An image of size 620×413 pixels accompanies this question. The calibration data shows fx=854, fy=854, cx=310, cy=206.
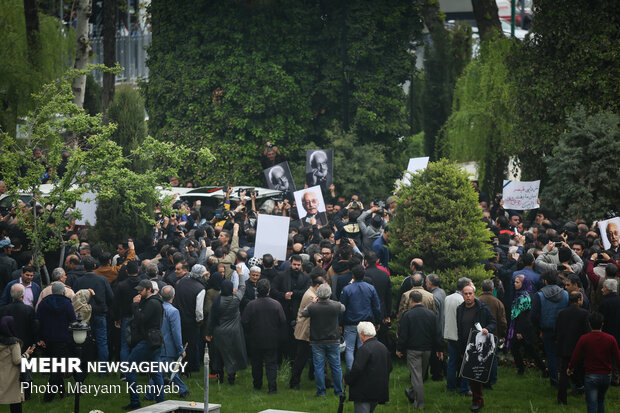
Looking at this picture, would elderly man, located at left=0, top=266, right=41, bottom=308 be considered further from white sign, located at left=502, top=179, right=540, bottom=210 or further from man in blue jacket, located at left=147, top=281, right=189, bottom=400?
white sign, located at left=502, top=179, right=540, bottom=210

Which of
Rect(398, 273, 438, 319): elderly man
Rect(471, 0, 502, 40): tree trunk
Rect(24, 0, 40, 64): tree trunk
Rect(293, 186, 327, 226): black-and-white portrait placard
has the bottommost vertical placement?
Rect(398, 273, 438, 319): elderly man

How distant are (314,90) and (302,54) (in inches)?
51.5

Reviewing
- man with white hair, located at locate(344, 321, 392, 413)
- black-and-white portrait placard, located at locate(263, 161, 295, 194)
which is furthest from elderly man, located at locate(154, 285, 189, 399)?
black-and-white portrait placard, located at locate(263, 161, 295, 194)

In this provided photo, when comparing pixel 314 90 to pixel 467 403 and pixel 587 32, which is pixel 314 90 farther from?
pixel 467 403

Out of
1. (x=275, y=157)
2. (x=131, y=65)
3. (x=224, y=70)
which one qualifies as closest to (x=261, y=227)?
(x=275, y=157)

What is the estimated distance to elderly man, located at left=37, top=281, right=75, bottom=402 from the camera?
12.0 metres

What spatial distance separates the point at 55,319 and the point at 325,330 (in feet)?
12.6

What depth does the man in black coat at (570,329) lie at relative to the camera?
37.9ft

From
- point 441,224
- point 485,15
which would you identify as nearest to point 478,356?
point 441,224

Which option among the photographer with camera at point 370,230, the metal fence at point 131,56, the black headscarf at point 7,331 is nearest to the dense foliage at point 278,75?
the metal fence at point 131,56

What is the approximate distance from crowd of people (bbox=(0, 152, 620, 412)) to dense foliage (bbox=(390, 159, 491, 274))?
451 mm

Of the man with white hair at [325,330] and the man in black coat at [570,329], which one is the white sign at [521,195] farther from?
the man with white hair at [325,330]

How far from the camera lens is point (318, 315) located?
480 inches

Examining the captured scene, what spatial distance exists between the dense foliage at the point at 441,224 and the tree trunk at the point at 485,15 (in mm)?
18787
